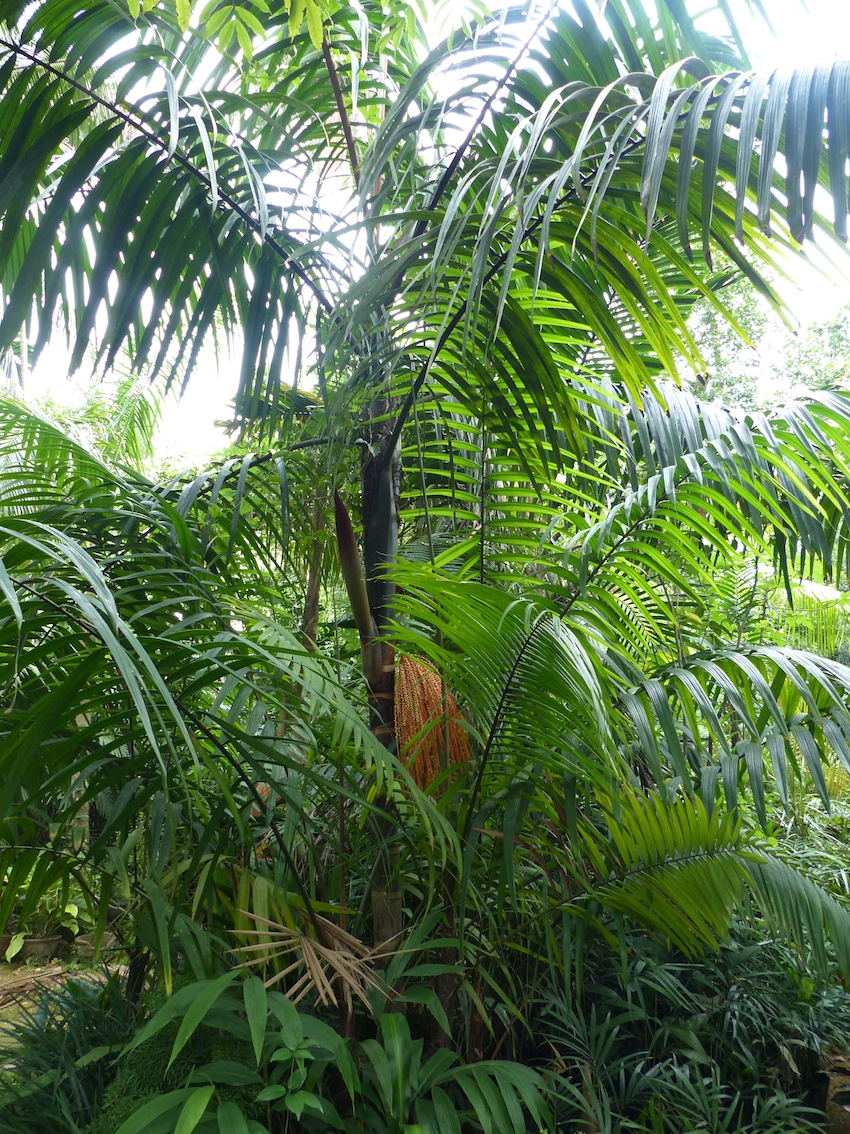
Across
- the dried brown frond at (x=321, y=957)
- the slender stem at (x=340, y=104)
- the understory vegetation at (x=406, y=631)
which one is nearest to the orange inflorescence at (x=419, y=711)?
the understory vegetation at (x=406, y=631)

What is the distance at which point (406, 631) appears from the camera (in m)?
1.21

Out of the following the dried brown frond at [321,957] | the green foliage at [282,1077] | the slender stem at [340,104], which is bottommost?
the green foliage at [282,1077]

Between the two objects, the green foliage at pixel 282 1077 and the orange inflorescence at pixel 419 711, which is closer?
the green foliage at pixel 282 1077

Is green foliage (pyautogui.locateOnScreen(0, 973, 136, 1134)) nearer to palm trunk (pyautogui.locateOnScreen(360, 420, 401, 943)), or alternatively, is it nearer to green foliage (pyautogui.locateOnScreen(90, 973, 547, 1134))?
green foliage (pyautogui.locateOnScreen(90, 973, 547, 1134))

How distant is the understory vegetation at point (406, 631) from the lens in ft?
3.42

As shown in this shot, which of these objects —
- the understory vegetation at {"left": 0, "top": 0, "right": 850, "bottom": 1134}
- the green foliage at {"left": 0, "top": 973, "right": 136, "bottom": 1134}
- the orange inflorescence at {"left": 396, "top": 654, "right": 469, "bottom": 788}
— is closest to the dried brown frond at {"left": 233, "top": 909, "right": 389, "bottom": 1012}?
the understory vegetation at {"left": 0, "top": 0, "right": 850, "bottom": 1134}

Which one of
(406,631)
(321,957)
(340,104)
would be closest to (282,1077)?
(321,957)

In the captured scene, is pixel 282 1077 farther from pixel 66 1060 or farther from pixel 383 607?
pixel 383 607

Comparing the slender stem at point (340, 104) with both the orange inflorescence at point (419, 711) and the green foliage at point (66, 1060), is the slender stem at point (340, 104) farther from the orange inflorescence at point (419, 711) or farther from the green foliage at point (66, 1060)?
the green foliage at point (66, 1060)

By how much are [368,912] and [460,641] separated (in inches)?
28.3

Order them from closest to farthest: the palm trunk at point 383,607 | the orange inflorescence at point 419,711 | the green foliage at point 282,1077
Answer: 1. the green foliage at point 282,1077
2. the orange inflorescence at point 419,711
3. the palm trunk at point 383,607

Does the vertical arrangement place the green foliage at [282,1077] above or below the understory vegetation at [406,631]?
below

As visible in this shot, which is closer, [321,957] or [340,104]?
[321,957]

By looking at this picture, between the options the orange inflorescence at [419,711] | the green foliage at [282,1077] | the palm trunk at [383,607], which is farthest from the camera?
the palm trunk at [383,607]
